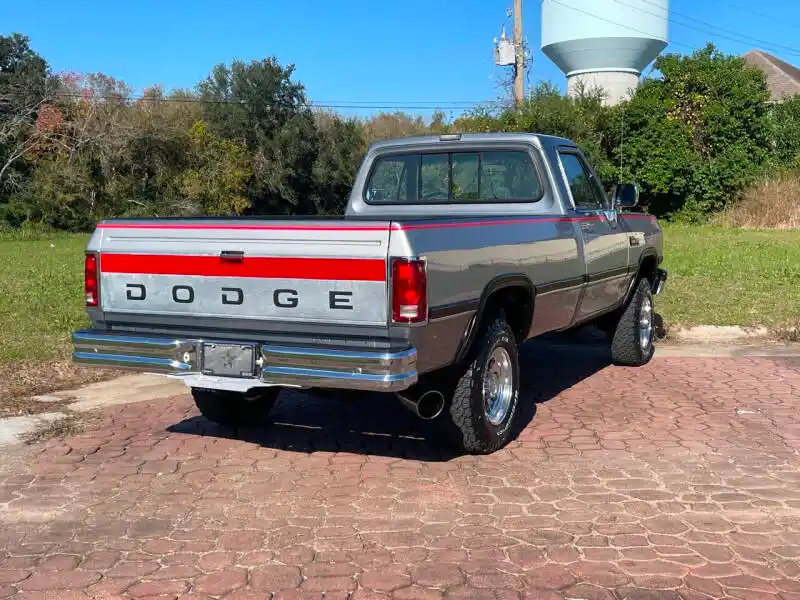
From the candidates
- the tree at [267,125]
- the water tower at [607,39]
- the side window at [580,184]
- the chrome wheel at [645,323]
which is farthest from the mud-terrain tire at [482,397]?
the tree at [267,125]

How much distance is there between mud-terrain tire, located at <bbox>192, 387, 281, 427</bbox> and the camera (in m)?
6.03

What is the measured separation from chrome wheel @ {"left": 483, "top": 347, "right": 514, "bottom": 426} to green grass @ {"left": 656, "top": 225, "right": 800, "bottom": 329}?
4921 mm

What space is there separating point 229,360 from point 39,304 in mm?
7309

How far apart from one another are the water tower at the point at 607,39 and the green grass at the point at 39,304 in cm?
2131

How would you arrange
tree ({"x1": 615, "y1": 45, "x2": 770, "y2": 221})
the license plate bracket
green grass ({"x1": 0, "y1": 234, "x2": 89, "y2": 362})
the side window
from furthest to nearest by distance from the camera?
tree ({"x1": 615, "y1": 45, "x2": 770, "y2": 221})
green grass ({"x1": 0, "y1": 234, "x2": 89, "y2": 362})
the side window
the license plate bracket

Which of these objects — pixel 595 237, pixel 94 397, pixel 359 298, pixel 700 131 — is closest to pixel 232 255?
pixel 359 298

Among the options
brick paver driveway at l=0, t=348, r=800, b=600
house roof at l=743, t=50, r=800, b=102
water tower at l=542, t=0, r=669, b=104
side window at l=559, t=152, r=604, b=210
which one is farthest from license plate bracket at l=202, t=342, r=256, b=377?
house roof at l=743, t=50, r=800, b=102

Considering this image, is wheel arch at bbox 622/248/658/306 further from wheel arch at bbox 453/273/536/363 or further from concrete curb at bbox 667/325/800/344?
wheel arch at bbox 453/273/536/363

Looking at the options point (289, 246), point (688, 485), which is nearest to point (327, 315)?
point (289, 246)

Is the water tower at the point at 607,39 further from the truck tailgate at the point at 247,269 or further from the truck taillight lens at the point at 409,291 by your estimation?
the truck taillight lens at the point at 409,291

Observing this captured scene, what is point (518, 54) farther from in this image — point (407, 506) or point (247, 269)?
point (407, 506)

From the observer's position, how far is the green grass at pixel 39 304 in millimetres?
8453

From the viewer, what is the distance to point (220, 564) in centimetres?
388

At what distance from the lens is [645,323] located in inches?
333
